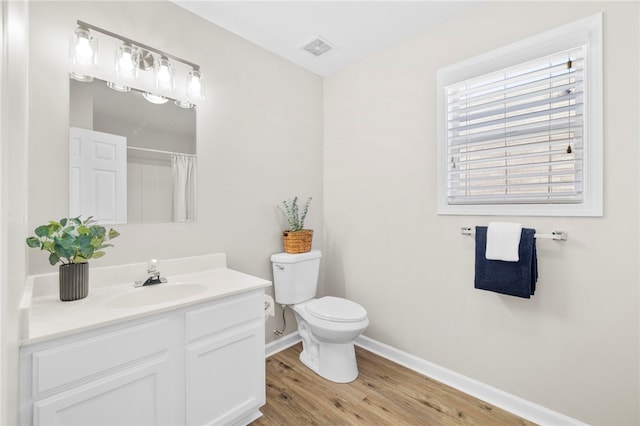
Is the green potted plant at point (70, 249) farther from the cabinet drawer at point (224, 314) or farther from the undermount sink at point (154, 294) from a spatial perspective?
the cabinet drawer at point (224, 314)

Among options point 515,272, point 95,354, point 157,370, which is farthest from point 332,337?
point 95,354

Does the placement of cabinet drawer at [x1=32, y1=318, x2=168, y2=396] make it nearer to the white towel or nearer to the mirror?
the mirror

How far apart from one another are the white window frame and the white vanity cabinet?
60.2 inches

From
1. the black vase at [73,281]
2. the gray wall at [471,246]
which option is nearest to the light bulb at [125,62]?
the black vase at [73,281]

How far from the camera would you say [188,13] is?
1823 mm

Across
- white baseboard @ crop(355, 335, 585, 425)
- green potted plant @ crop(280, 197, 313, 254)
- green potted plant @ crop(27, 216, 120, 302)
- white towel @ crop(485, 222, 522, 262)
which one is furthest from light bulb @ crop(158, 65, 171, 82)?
white baseboard @ crop(355, 335, 585, 425)

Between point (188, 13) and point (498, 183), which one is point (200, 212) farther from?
point (498, 183)

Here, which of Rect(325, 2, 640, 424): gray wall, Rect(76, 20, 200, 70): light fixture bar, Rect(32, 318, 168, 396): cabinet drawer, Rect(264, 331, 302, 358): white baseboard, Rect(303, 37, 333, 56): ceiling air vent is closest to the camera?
Rect(32, 318, 168, 396): cabinet drawer

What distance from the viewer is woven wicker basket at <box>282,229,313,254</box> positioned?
224 centimetres

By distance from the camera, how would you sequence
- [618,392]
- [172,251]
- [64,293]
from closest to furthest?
1. [64,293]
2. [618,392]
3. [172,251]

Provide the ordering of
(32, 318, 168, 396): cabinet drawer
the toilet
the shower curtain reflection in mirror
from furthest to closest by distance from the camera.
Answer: the toilet, the shower curtain reflection in mirror, (32, 318, 168, 396): cabinet drawer

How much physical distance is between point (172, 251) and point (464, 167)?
192 centimetres

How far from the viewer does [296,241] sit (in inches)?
88.2

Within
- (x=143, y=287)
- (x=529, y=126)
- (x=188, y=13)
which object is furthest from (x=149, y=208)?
(x=529, y=126)
